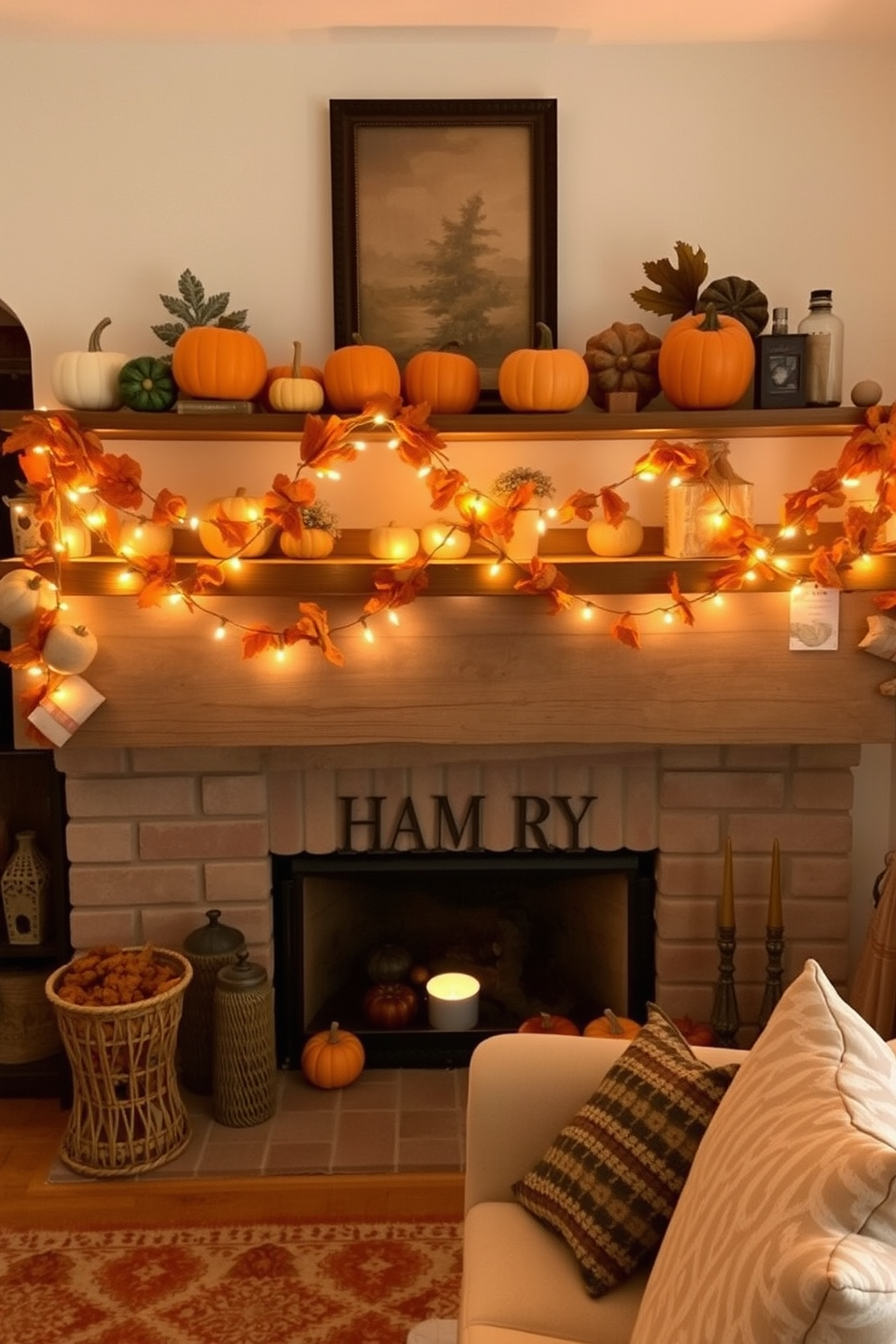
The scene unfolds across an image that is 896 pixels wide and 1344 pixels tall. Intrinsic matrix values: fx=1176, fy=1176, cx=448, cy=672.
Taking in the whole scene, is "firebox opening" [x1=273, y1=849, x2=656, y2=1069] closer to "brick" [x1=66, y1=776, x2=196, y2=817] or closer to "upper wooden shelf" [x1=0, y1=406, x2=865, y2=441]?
"brick" [x1=66, y1=776, x2=196, y2=817]

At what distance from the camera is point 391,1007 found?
280cm

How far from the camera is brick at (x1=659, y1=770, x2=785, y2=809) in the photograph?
2639 millimetres

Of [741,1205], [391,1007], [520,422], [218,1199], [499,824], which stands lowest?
[218,1199]

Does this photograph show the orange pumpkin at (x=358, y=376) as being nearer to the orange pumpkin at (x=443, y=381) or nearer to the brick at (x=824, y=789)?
the orange pumpkin at (x=443, y=381)

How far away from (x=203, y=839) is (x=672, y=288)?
154 cm

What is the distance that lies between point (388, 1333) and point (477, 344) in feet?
6.10

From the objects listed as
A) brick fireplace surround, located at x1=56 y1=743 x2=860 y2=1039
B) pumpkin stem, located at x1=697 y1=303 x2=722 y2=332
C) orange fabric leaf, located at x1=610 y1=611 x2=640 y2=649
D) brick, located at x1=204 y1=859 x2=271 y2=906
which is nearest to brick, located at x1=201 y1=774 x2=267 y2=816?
brick fireplace surround, located at x1=56 y1=743 x2=860 y2=1039

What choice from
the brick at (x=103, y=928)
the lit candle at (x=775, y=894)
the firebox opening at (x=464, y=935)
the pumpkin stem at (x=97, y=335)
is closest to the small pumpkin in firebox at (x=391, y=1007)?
the firebox opening at (x=464, y=935)

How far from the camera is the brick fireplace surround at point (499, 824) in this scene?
8.54ft

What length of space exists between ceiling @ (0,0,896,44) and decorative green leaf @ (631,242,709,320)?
16.7 inches

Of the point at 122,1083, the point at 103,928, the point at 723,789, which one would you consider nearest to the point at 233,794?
the point at 103,928

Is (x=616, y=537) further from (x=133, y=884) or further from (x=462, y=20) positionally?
(x=133, y=884)

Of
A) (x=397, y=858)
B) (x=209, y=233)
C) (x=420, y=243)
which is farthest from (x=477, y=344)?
(x=397, y=858)

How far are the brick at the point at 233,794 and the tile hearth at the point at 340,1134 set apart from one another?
2.13 feet
